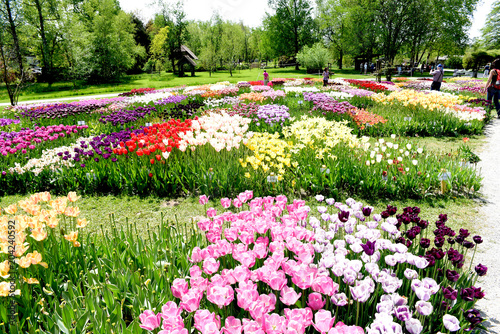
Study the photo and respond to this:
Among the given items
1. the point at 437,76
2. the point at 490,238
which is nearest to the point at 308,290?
the point at 490,238

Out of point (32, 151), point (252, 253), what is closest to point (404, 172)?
point (252, 253)

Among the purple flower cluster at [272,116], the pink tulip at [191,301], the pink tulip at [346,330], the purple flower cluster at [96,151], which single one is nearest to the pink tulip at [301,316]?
the pink tulip at [346,330]

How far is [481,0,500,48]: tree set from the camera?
148 ft

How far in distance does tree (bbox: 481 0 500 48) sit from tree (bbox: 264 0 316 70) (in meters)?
27.3

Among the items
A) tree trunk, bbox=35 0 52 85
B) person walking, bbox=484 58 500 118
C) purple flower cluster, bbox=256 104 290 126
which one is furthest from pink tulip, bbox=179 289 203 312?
tree trunk, bbox=35 0 52 85

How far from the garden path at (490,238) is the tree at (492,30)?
5342 centimetres

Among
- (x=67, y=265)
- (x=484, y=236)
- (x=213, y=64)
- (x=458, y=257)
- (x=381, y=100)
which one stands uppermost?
(x=213, y=64)

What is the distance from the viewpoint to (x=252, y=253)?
177 centimetres

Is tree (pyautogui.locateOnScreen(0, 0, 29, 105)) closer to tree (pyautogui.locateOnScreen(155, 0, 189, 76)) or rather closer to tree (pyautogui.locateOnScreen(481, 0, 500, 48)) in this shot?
tree (pyautogui.locateOnScreen(155, 0, 189, 76))

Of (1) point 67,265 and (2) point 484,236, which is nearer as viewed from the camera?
(1) point 67,265

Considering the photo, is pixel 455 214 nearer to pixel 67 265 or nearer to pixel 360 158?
pixel 360 158

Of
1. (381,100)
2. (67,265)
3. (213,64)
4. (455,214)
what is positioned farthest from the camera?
(213,64)

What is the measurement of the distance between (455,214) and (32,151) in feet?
26.1

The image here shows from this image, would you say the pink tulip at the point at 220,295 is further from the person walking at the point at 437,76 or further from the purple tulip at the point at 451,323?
the person walking at the point at 437,76
